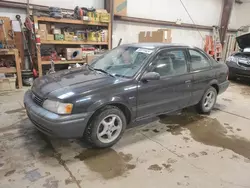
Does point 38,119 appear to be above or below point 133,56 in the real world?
below

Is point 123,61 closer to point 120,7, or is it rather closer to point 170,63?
point 170,63

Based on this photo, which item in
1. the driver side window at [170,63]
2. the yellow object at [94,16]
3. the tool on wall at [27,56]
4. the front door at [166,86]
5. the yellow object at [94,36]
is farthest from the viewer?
the yellow object at [94,36]

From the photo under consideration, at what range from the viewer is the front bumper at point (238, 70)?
607 centimetres

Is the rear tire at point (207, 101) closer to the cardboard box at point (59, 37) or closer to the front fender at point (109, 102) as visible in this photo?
the front fender at point (109, 102)

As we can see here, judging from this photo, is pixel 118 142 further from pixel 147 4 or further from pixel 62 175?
pixel 147 4

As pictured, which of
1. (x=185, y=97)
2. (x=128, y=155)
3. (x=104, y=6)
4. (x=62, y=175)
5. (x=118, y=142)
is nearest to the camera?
(x=62, y=175)

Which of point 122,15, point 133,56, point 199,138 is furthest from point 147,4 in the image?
point 199,138

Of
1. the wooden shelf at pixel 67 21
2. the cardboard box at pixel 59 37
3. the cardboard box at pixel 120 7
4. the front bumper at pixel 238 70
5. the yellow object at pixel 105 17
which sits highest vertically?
the cardboard box at pixel 120 7

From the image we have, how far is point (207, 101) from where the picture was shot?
12.1 feet

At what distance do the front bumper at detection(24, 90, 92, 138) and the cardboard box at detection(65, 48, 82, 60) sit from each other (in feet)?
11.6

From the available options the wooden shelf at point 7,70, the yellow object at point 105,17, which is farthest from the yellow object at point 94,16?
the wooden shelf at point 7,70

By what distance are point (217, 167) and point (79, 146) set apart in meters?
1.60

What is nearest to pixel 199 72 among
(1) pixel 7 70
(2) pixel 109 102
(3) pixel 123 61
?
(3) pixel 123 61

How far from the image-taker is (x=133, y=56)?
2.88 m
